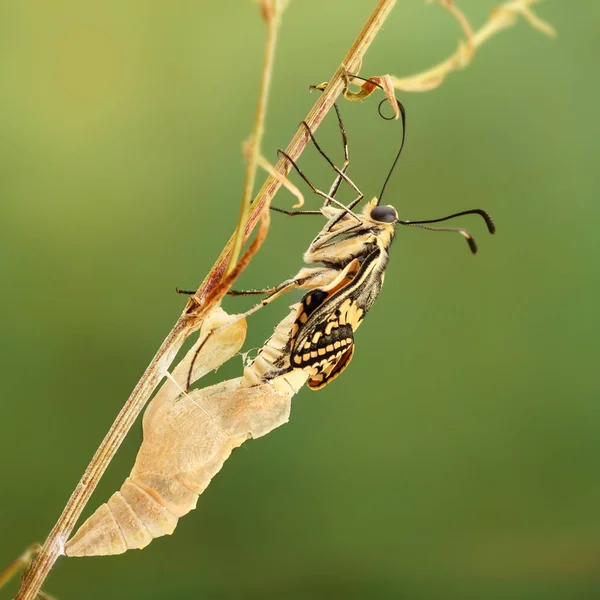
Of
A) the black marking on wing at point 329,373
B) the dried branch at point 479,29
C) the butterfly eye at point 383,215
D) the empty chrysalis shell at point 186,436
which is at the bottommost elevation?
the empty chrysalis shell at point 186,436

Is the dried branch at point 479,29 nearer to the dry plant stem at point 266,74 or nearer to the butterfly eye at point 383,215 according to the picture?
the dry plant stem at point 266,74

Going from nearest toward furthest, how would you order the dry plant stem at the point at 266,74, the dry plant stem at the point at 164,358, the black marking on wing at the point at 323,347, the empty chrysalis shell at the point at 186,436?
the dry plant stem at the point at 266,74 < the dry plant stem at the point at 164,358 < the empty chrysalis shell at the point at 186,436 < the black marking on wing at the point at 323,347

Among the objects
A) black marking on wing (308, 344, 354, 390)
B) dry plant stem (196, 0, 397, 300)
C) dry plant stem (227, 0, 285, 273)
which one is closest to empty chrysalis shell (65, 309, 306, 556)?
black marking on wing (308, 344, 354, 390)

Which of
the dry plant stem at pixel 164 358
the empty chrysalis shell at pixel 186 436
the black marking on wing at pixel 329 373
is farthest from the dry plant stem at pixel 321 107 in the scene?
the black marking on wing at pixel 329 373

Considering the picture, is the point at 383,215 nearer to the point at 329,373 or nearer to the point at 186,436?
Result: the point at 329,373

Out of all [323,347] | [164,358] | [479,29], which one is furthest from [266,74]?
[323,347]

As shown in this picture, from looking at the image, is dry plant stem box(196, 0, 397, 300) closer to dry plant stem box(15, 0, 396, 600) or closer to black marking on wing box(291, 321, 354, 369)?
dry plant stem box(15, 0, 396, 600)
